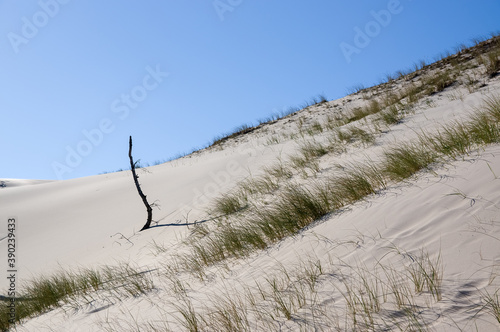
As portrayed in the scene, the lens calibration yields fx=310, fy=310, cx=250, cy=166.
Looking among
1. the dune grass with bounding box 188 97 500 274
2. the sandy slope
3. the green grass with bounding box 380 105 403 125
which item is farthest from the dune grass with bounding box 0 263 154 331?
the green grass with bounding box 380 105 403 125

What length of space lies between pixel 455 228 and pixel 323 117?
38.1 ft

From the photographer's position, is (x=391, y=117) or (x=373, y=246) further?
(x=391, y=117)

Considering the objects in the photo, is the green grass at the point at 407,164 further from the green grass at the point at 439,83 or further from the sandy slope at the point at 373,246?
the green grass at the point at 439,83

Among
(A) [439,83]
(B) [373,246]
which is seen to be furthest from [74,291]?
(A) [439,83]

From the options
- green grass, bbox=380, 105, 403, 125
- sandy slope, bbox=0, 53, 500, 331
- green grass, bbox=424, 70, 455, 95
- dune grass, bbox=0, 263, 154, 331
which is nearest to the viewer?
sandy slope, bbox=0, 53, 500, 331

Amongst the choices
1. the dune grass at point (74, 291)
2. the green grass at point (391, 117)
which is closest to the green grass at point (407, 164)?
the dune grass at point (74, 291)

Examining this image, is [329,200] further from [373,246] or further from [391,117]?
[391,117]

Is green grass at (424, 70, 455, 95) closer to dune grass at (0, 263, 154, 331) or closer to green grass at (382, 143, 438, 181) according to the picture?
green grass at (382, 143, 438, 181)

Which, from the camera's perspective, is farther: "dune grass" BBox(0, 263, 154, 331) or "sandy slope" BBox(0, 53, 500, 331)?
"dune grass" BBox(0, 263, 154, 331)

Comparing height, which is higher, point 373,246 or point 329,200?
point 329,200

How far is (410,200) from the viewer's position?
2824 millimetres

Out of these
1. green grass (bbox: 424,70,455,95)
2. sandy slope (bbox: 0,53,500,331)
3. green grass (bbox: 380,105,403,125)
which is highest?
green grass (bbox: 424,70,455,95)

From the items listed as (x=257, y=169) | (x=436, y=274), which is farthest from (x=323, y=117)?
(x=436, y=274)

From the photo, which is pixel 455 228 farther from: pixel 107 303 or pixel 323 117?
pixel 323 117
